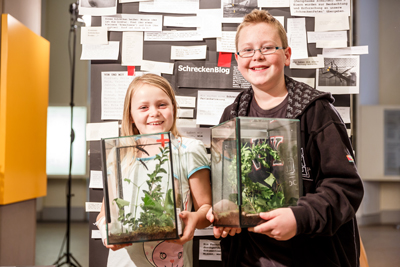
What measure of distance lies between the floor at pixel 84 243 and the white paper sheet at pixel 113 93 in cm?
233

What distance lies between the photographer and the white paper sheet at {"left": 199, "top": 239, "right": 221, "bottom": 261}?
1788mm

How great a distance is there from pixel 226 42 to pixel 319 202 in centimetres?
115

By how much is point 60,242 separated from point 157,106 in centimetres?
403

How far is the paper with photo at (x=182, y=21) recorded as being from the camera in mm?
1831

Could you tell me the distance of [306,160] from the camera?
1062mm

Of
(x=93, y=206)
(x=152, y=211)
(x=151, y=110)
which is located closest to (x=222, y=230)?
(x=152, y=211)

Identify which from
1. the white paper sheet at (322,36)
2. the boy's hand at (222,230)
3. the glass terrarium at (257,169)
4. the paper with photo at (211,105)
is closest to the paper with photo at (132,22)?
the paper with photo at (211,105)

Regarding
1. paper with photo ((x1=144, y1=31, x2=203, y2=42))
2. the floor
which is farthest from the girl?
the floor

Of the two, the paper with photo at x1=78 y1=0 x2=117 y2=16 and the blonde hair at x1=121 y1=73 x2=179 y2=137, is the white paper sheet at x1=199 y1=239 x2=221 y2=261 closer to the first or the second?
the blonde hair at x1=121 y1=73 x2=179 y2=137

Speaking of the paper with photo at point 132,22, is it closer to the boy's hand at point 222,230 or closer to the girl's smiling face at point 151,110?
the girl's smiling face at point 151,110

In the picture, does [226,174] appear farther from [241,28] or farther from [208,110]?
[208,110]

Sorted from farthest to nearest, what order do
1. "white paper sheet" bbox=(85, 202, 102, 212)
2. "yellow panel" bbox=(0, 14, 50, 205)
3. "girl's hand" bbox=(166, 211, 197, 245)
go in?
"yellow panel" bbox=(0, 14, 50, 205) < "white paper sheet" bbox=(85, 202, 102, 212) < "girl's hand" bbox=(166, 211, 197, 245)

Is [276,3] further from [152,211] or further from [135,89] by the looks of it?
[152,211]

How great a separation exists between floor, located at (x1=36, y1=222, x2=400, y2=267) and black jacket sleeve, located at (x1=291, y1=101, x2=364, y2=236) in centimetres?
317
